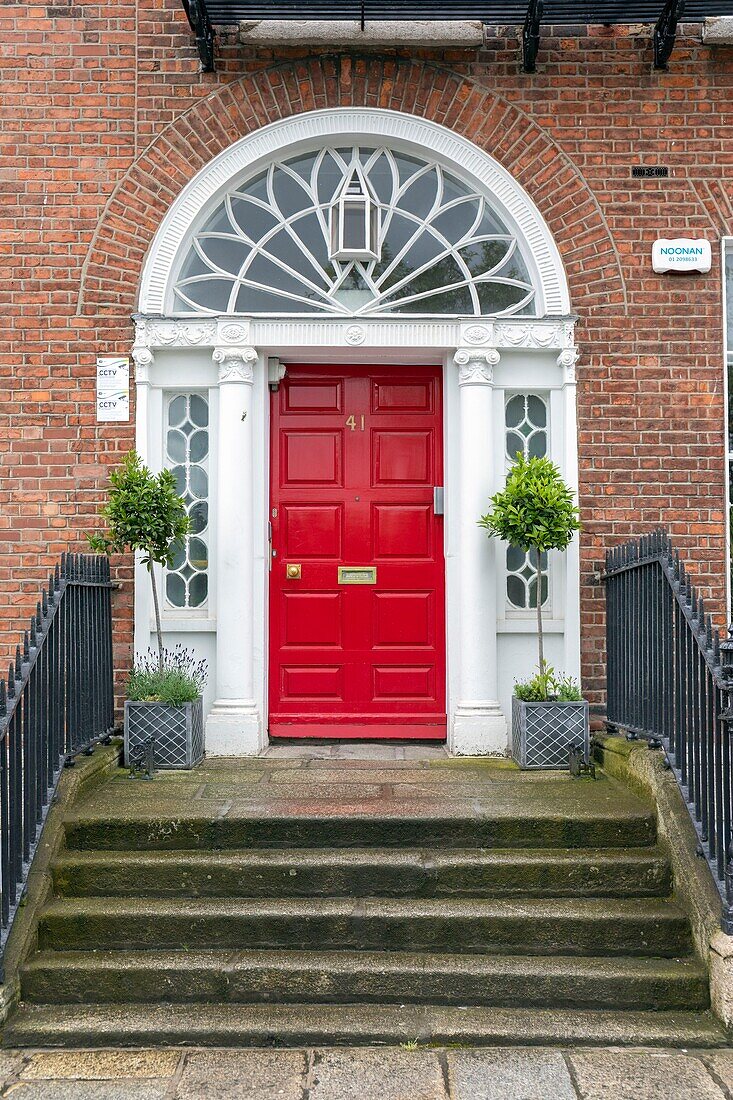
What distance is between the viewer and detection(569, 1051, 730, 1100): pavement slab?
3.27 meters

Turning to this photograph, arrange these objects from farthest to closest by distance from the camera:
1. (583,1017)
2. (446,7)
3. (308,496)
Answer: (308,496) < (446,7) < (583,1017)

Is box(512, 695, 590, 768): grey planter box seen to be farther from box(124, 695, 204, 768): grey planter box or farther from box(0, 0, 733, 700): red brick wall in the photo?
box(124, 695, 204, 768): grey planter box

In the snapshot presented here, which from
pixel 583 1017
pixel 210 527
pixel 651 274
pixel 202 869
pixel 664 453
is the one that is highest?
pixel 651 274

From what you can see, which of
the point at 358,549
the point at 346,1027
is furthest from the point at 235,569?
the point at 346,1027

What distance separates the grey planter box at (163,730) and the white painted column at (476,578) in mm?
1657

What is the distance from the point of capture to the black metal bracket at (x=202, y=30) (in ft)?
18.7

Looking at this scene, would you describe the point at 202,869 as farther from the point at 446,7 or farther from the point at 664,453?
the point at 446,7

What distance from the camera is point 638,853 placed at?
14.6 feet

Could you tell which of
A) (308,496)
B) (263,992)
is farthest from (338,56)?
(263,992)

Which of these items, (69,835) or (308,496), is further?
(308,496)

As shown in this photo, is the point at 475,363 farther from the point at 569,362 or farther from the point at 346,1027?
the point at 346,1027

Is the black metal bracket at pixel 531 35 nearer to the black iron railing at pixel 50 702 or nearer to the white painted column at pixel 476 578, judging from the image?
the white painted column at pixel 476 578

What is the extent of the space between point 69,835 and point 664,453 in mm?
4169

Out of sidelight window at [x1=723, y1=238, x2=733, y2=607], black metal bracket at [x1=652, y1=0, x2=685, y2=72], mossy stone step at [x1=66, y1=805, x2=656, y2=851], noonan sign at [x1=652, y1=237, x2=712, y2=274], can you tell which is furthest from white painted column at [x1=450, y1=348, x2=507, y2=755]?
black metal bracket at [x1=652, y1=0, x2=685, y2=72]
